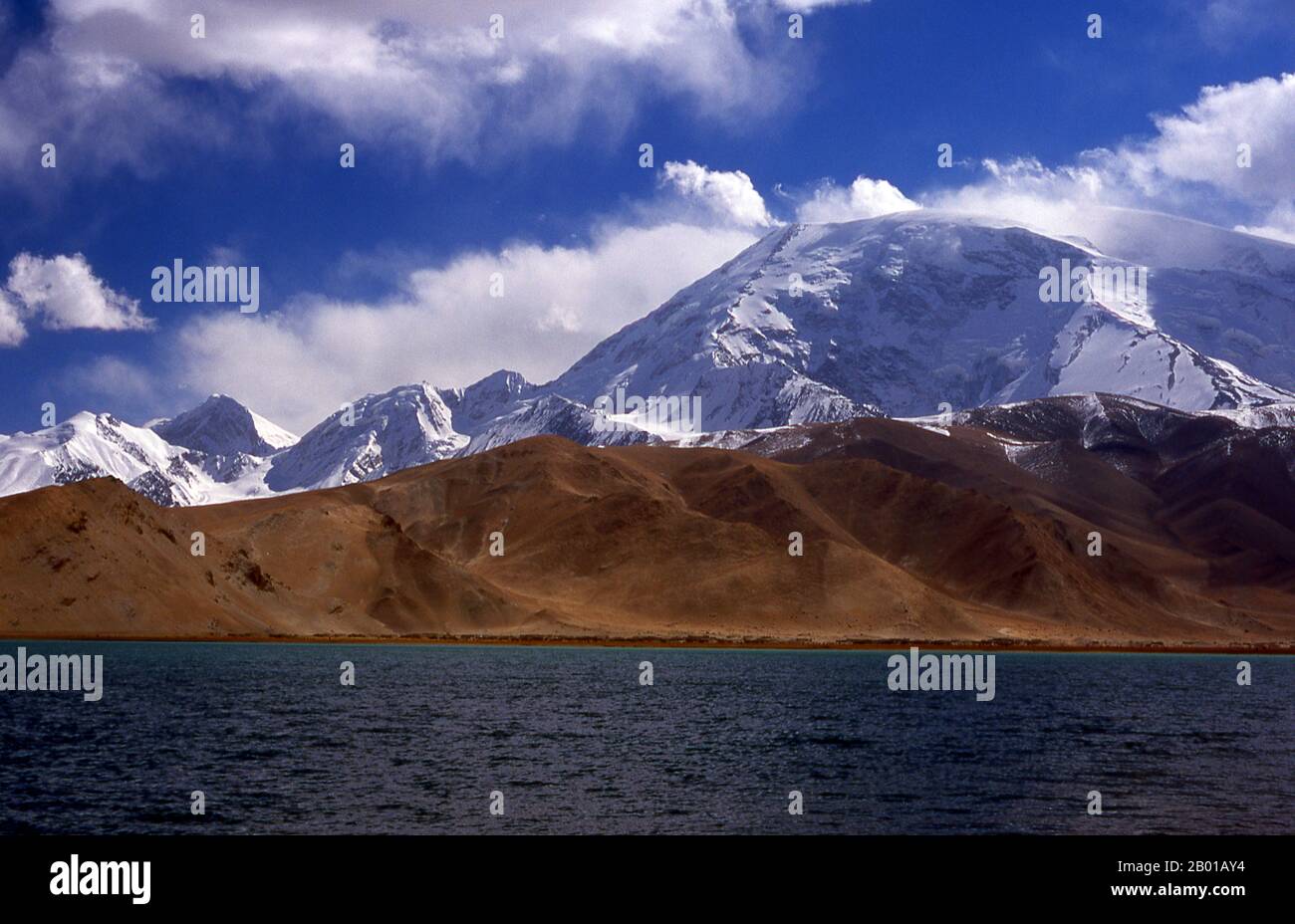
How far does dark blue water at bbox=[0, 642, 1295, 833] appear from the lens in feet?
142

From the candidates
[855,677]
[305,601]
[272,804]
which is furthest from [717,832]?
[305,601]

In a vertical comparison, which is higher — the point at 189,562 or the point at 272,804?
the point at 189,562

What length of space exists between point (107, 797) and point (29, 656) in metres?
82.2

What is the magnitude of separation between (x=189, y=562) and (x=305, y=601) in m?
20.8

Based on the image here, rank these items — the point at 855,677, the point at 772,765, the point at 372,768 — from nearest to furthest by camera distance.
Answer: the point at 372,768 < the point at 772,765 < the point at 855,677

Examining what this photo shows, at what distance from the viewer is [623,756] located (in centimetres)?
5991

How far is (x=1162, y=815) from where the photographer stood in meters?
45.2

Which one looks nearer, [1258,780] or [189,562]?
[1258,780]

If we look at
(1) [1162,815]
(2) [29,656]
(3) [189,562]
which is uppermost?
(3) [189,562]

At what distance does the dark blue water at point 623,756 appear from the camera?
4328 cm

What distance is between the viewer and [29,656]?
118625 mm
